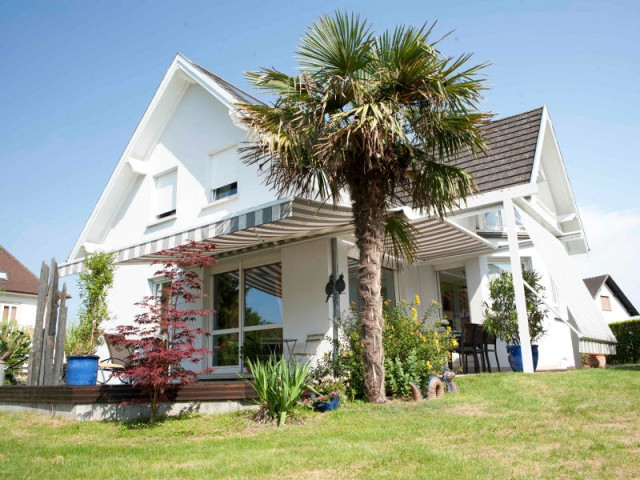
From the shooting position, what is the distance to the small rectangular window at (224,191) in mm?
14406

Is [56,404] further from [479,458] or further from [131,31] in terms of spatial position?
[131,31]

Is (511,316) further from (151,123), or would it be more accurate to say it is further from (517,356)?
(151,123)

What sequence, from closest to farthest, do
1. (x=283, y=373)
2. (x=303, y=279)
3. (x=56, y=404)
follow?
(x=283, y=373), (x=56, y=404), (x=303, y=279)

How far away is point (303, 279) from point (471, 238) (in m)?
4.39

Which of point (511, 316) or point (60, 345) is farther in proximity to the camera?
point (511, 316)

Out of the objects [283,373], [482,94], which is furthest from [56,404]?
[482,94]

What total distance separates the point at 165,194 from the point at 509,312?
10.7 m

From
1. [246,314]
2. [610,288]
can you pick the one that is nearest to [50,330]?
[246,314]

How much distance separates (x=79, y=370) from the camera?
999 cm

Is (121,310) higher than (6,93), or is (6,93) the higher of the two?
(6,93)

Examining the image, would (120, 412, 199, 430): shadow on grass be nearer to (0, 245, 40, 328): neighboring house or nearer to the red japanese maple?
the red japanese maple

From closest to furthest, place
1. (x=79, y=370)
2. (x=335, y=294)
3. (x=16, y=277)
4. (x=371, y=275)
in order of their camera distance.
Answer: (x=371, y=275), (x=79, y=370), (x=335, y=294), (x=16, y=277)

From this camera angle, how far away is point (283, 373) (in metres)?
8.30

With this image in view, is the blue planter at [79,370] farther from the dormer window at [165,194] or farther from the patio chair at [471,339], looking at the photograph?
the patio chair at [471,339]
